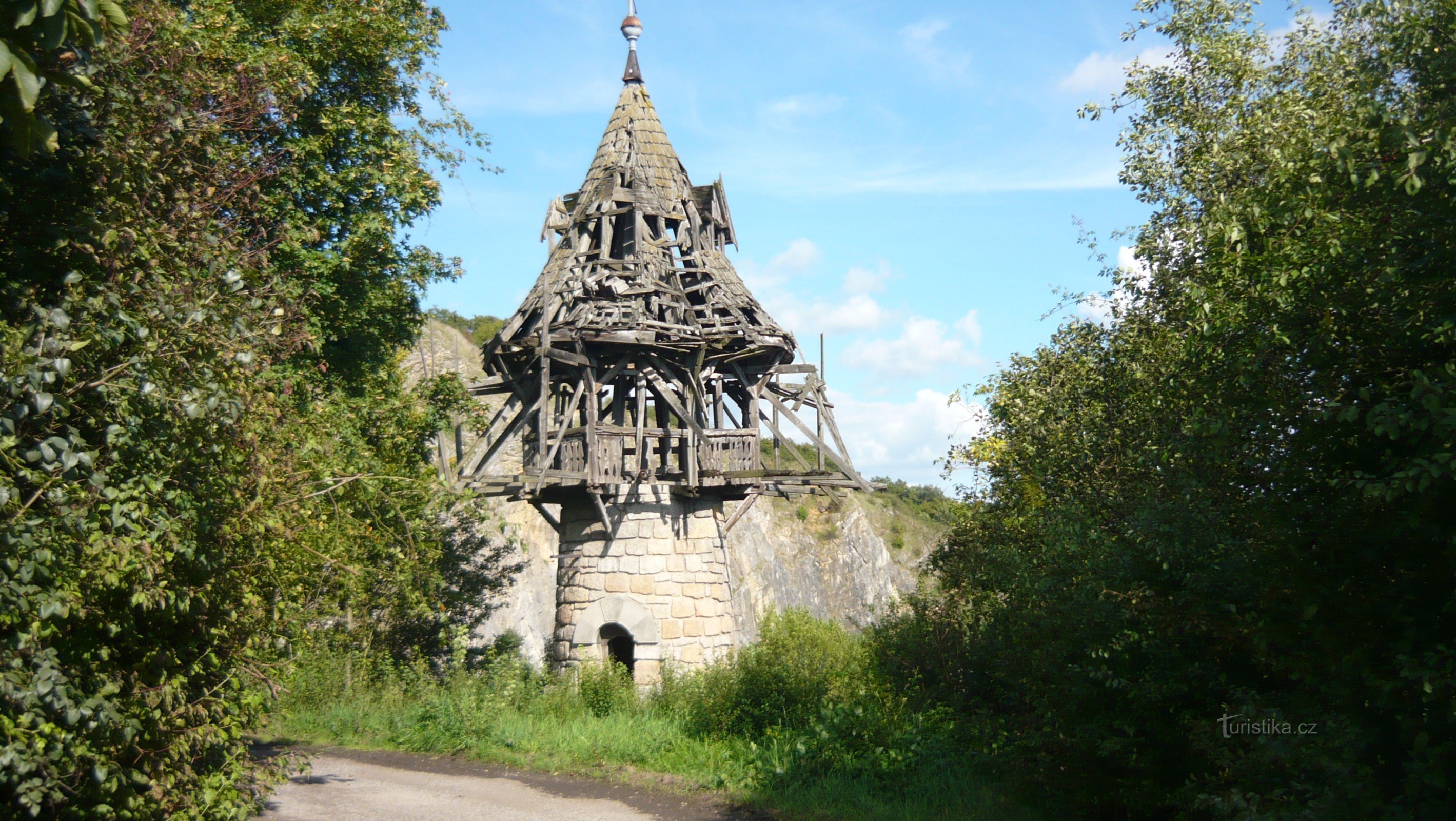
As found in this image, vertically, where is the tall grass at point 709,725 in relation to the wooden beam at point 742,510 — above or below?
below

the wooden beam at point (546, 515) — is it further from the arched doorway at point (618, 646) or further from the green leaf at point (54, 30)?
the green leaf at point (54, 30)

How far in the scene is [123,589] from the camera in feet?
17.2

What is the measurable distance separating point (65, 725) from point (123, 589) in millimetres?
755

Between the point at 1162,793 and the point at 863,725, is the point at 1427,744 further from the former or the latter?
the point at 863,725

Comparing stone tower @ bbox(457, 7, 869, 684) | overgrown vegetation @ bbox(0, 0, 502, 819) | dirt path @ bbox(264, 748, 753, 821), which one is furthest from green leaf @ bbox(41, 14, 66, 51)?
stone tower @ bbox(457, 7, 869, 684)

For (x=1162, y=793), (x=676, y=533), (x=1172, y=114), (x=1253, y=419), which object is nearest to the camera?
(x=1253, y=419)

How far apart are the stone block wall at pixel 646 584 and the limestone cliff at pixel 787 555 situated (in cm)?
2177

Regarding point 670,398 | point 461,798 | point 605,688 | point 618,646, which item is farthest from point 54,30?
point 618,646

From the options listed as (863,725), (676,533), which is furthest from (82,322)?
(676,533)

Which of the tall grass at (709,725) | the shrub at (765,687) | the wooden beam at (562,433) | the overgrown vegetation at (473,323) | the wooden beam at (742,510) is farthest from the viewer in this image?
the overgrown vegetation at (473,323)

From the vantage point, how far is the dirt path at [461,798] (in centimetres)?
1043

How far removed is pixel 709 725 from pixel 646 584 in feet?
12.4

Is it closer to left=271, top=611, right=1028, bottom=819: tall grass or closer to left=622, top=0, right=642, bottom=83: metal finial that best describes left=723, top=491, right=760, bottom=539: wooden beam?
left=271, top=611, right=1028, bottom=819: tall grass

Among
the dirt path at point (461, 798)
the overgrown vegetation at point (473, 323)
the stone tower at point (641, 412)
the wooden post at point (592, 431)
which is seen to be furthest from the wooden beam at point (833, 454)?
the overgrown vegetation at point (473, 323)
